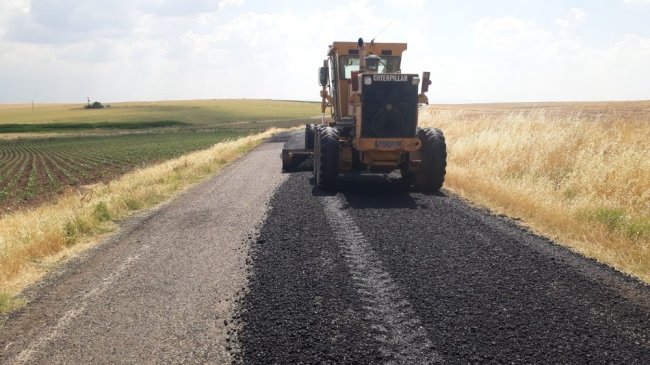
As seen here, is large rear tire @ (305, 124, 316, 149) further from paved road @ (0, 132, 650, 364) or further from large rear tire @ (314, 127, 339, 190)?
paved road @ (0, 132, 650, 364)

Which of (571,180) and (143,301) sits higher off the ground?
(571,180)

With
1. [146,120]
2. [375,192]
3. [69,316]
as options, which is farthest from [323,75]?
[146,120]

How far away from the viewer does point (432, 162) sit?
10984mm

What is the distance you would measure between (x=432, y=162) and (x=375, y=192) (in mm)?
1476

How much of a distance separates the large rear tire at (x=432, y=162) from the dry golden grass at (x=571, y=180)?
0.66m

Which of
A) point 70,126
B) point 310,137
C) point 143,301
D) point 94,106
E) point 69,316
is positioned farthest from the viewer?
point 94,106

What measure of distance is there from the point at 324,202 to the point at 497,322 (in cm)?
592

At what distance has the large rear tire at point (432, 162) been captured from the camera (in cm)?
1094

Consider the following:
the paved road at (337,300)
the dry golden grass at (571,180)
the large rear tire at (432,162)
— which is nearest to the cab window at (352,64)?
the large rear tire at (432,162)

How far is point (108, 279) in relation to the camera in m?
5.91

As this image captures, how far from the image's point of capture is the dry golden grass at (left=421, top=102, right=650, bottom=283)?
691 centimetres

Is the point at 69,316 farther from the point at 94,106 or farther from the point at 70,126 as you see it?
the point at 94,106

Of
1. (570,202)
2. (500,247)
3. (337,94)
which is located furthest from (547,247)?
(337,94)

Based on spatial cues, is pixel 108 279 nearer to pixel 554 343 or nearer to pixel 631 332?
pixel 554 343
